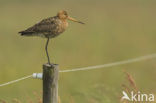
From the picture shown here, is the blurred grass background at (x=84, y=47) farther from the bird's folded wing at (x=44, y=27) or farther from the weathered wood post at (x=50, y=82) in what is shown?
the weathered wood post at (x=50, y=82)

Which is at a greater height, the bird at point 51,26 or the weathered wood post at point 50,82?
the bird at point 51,26

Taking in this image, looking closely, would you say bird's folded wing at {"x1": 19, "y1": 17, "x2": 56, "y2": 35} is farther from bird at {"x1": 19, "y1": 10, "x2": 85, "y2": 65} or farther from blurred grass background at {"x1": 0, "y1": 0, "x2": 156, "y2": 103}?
blurred grass background at {"x1": 0, "y1": 0, "x2": 156, "y2": 103}

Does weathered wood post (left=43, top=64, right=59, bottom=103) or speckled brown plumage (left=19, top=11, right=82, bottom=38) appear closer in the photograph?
weathered wood post (left=43, top=64, right=59, bottom=103)

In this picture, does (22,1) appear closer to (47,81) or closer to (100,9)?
(100,9)

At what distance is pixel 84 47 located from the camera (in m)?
16.0

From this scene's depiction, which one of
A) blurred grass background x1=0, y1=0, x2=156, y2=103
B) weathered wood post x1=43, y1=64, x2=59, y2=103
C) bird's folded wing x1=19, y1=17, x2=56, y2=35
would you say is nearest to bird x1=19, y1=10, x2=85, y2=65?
bird's folded wing x1=19, y1=17, x2=56, y2=35

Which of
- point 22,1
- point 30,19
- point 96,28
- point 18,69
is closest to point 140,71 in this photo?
point 18,69

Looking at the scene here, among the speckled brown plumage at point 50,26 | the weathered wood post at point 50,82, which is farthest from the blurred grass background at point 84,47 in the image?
the weathered wood post at point 50,82

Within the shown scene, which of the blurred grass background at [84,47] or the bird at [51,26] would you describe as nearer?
the bird at [51,26]

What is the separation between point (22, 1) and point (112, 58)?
1240cm

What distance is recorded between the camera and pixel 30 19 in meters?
21.2

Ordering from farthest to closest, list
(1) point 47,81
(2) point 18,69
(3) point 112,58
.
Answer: (3) point 112,58
(2) point 18,69
(1) point 47,81

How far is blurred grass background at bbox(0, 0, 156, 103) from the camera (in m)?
11.3

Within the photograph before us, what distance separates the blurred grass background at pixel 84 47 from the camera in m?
11.3
